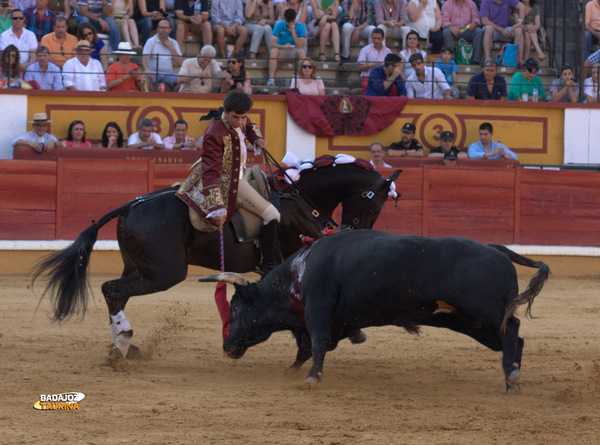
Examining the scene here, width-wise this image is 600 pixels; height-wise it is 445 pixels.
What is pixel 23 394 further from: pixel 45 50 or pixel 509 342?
pixel 45 50

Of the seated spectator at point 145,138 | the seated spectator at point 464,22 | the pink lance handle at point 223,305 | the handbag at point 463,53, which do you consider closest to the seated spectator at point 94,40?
the seated spectator at point 145,138

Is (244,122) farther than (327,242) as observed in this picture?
Yes

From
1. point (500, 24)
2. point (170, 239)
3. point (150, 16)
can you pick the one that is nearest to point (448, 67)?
point (500, 24)

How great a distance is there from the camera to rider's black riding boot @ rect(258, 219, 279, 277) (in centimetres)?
572

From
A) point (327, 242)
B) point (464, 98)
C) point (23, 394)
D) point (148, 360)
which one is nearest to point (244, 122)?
point (327, 242)

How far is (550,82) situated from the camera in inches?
509

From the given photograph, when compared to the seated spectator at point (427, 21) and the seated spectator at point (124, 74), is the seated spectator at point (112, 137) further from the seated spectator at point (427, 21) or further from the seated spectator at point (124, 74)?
the seated spectator at point (427, 21)

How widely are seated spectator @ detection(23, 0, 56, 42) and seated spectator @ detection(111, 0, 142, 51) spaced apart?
86 cm

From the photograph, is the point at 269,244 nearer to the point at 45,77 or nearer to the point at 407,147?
the point at 407,147

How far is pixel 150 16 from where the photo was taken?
38.7 feet

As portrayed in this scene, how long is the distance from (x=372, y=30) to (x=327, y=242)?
8.00 m

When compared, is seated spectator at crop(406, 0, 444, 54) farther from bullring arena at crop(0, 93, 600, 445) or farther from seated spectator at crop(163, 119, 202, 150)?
seated spectator at crop(163, 119, 202, 150)

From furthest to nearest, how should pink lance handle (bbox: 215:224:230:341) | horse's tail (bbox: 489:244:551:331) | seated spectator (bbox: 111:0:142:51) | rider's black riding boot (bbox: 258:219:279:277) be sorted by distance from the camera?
seated spectator (bbox: 111:0:142:51) → rider's black riding boot (bbox: 258:219:279:277) → pink lance handle (bbox: 215:224:230:341) → horse's tail (bbox: 489:244:551:331)

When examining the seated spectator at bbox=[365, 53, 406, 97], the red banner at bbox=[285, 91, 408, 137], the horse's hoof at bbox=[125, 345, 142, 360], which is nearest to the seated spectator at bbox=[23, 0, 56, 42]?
the red banner at bbox=[285, 91, 408, 137]
